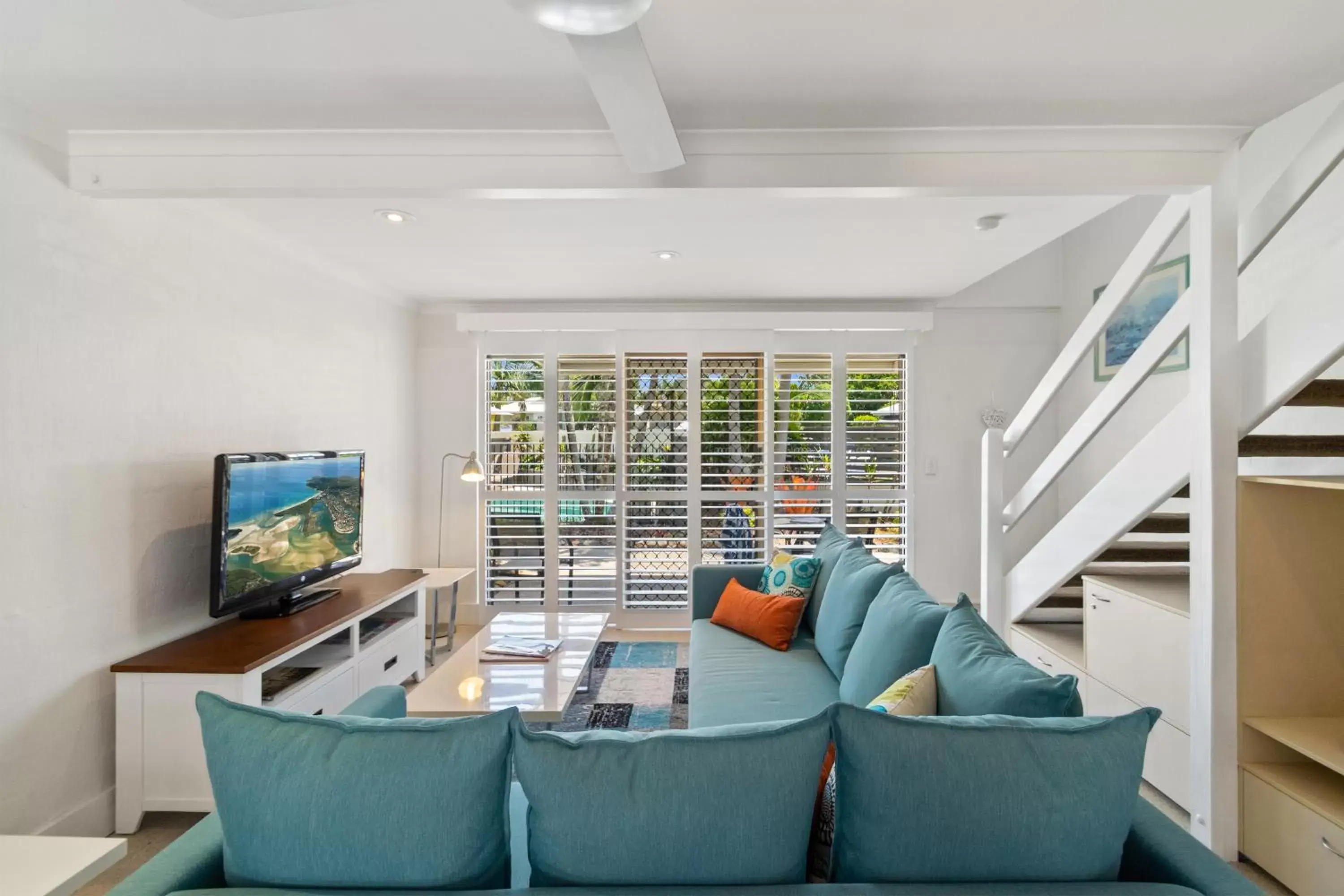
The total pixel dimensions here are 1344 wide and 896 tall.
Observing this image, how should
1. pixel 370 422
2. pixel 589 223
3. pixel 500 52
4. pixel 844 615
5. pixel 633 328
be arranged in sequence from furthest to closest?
pixel 633 328, pixel 370 422, pixel 589 223, pixel 844 615, pixel 500 52

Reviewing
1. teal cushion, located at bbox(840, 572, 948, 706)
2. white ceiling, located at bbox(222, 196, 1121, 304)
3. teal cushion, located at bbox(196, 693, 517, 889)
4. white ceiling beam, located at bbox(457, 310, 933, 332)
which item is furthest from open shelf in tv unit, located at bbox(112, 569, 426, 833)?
white ceiling beam, located at bbox(457, 310, 933, 332)

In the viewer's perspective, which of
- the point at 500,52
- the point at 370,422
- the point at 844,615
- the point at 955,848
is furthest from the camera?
the point at 370,422

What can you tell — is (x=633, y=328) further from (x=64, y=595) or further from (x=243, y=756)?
(x=243, y=756)

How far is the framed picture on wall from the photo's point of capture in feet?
12.3

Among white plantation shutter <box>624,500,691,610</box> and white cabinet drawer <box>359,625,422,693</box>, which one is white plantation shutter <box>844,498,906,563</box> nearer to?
white plantation shutter <box>624,500,691,610</box>

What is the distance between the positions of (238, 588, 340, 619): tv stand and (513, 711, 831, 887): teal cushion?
2.41 metres

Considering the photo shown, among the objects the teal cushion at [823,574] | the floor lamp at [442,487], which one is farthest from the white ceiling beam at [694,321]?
the teal cushion at [823,574]

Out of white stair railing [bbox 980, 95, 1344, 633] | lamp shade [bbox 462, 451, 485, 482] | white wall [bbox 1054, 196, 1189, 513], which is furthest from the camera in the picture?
lamp shade [bbox 462, 451, 485, 482]

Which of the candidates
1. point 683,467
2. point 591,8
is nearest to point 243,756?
point 591,8

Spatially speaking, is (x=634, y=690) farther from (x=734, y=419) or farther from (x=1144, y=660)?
(x=1144, y=660)

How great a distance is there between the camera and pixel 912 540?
489 centimetres

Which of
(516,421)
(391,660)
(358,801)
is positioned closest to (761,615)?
(391,660)

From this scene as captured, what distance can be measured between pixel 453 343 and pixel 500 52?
3487 millimetres

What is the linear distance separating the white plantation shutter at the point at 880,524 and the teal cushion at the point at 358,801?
13.5ft
